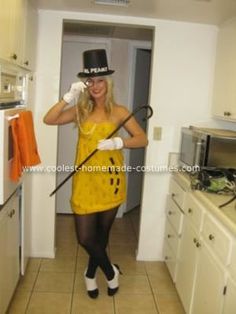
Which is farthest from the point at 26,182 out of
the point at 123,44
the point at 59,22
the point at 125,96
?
the point at 123,44

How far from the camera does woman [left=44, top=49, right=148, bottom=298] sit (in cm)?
210

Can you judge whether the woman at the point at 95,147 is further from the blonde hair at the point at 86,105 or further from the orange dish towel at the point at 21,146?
the orange dish towel at the point at 21,146

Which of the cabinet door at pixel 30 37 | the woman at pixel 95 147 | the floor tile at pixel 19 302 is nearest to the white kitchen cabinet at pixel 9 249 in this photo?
the floor tile at pixel 19 302

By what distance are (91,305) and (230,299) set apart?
3.49 feet

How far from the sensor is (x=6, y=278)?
1.89 meters

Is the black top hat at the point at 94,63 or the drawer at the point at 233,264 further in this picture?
the black top hat at the point at 94,63

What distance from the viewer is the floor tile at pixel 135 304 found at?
218cm

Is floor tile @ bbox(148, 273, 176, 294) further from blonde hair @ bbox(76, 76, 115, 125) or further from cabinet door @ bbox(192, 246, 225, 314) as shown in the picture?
blonde hair @ bbox(76, 76, 115, 125)

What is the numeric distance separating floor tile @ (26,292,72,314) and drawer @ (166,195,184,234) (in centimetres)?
86

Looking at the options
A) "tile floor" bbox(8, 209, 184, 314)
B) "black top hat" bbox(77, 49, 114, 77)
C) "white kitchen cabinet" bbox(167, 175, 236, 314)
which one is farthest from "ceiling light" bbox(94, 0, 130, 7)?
"tile floor" bbox(8, 209, 184, 314)

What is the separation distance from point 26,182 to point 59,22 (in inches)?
46.1

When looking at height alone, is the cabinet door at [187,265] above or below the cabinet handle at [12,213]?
below

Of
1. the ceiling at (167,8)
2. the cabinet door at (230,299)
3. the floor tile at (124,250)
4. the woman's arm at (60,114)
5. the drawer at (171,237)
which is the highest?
the ceiling at (167,8)

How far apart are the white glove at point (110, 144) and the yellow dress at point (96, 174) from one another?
0.07m
